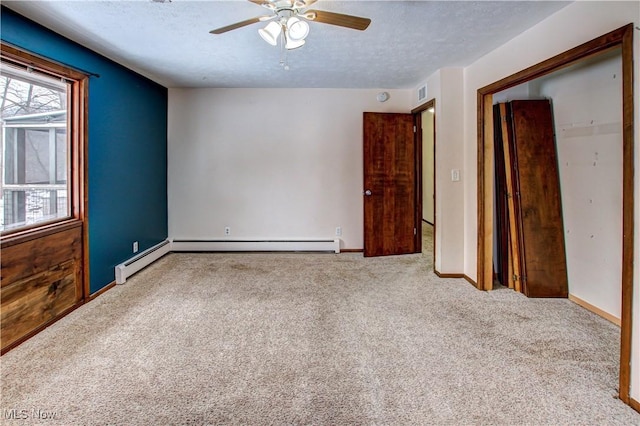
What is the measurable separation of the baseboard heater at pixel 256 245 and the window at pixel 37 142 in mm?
1967

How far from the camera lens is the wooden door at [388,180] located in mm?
4629

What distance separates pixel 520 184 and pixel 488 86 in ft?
3.28

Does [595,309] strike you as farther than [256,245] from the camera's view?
No

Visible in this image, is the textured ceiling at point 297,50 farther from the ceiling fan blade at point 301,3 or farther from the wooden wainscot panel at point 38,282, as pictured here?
the wooden wainscot panel at point 38,282

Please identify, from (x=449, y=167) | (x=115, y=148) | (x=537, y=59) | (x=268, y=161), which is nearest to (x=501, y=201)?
(x=449, y=167)

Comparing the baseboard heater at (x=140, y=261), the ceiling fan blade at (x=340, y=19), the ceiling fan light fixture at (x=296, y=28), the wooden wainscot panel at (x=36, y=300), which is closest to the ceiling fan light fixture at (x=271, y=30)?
the ceiling fan light fixture at (x=296, y=28)

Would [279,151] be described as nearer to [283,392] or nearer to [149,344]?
[149,344]

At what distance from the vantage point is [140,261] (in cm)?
392

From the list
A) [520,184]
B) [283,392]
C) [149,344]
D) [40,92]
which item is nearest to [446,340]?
[283,392]

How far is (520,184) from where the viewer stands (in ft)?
10.7

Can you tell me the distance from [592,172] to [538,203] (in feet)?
1.63

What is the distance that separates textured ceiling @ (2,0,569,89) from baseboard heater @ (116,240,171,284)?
2141mm

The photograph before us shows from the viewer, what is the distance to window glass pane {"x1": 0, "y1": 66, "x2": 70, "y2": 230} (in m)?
2.37

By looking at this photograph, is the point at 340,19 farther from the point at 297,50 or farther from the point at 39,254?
the point at 39,254
